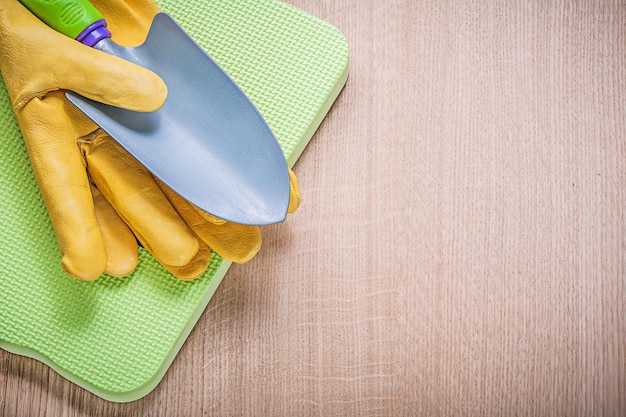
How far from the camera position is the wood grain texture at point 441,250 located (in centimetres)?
77

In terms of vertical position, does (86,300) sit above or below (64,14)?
below

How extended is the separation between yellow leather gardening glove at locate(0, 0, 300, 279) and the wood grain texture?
133mm

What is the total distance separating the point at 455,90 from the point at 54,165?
495 mm

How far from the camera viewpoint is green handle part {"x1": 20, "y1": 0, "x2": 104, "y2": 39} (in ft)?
1.99

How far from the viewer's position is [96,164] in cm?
64

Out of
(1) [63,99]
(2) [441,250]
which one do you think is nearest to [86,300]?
(1) [63,99]

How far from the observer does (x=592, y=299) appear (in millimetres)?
775

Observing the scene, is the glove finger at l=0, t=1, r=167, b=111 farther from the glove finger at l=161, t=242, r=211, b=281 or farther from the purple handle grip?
the glove finger at l=161, t=242, r=211, b=281

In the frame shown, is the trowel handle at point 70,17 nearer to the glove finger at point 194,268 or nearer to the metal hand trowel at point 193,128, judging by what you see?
the metal hand trowel at point 193,128

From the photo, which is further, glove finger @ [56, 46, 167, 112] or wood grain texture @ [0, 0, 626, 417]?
wood grain texture @ [0, 0, 626, 417]

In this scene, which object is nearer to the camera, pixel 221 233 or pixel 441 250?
pixel 221 233

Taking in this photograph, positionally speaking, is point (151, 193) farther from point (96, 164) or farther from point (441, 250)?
point (441, 250)

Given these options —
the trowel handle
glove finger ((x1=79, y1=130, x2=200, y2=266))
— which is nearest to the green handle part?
the trowel handle

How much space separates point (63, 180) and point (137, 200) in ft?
0.25
